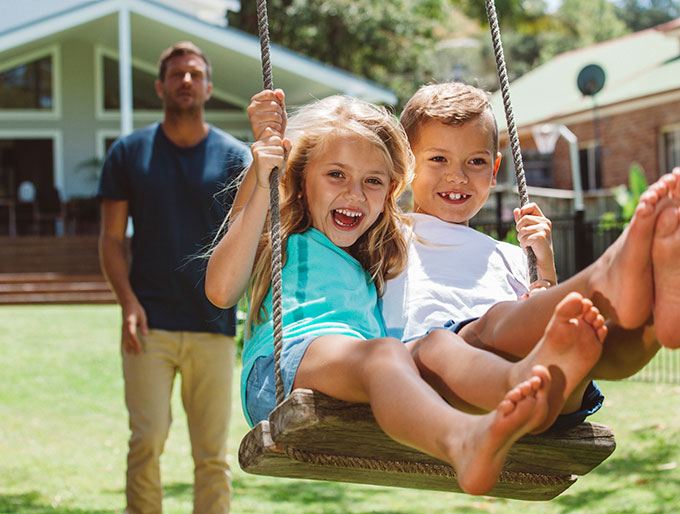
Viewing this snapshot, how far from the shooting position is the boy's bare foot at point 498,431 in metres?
1.66

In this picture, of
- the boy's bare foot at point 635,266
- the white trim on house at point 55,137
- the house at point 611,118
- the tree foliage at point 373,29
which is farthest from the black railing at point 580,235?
the white trim on house at point 55,137

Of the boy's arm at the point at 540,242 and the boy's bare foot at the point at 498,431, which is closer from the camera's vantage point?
the boy's bare foot at the point at 498,431

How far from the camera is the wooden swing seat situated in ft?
6.48

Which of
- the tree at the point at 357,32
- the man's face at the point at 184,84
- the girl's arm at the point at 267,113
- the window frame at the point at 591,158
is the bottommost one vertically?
the girl's arm at the point at 267,113

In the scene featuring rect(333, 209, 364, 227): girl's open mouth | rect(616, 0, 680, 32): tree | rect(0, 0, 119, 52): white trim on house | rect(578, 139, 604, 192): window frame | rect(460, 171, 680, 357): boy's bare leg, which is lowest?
rect(460, 171, 680, 357): boy's bare leg

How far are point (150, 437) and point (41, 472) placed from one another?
87.4 inches

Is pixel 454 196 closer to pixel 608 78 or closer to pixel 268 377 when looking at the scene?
pixel 268 377

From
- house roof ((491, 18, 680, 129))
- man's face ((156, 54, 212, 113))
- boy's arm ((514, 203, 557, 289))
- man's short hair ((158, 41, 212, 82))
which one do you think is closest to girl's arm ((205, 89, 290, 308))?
boy's arm ((514, 203, 557, 289))

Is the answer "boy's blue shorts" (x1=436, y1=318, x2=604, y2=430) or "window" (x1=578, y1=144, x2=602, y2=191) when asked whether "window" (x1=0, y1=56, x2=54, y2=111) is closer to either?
"window" (x1=578, y1=144, x2=602, y2=191)

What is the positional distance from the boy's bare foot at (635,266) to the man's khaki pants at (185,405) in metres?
2.67

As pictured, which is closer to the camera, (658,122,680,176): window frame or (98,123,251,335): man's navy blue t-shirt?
(98,123,251,335): man's navy blue t-shirt

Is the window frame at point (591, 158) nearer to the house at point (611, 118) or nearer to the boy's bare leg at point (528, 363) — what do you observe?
the house at point (611, 118)

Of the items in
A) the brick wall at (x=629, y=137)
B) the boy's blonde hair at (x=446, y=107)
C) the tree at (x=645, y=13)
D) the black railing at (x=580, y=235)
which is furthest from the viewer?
the tree at (x=645, y=13)

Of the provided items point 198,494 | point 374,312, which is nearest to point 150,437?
point 198,494
